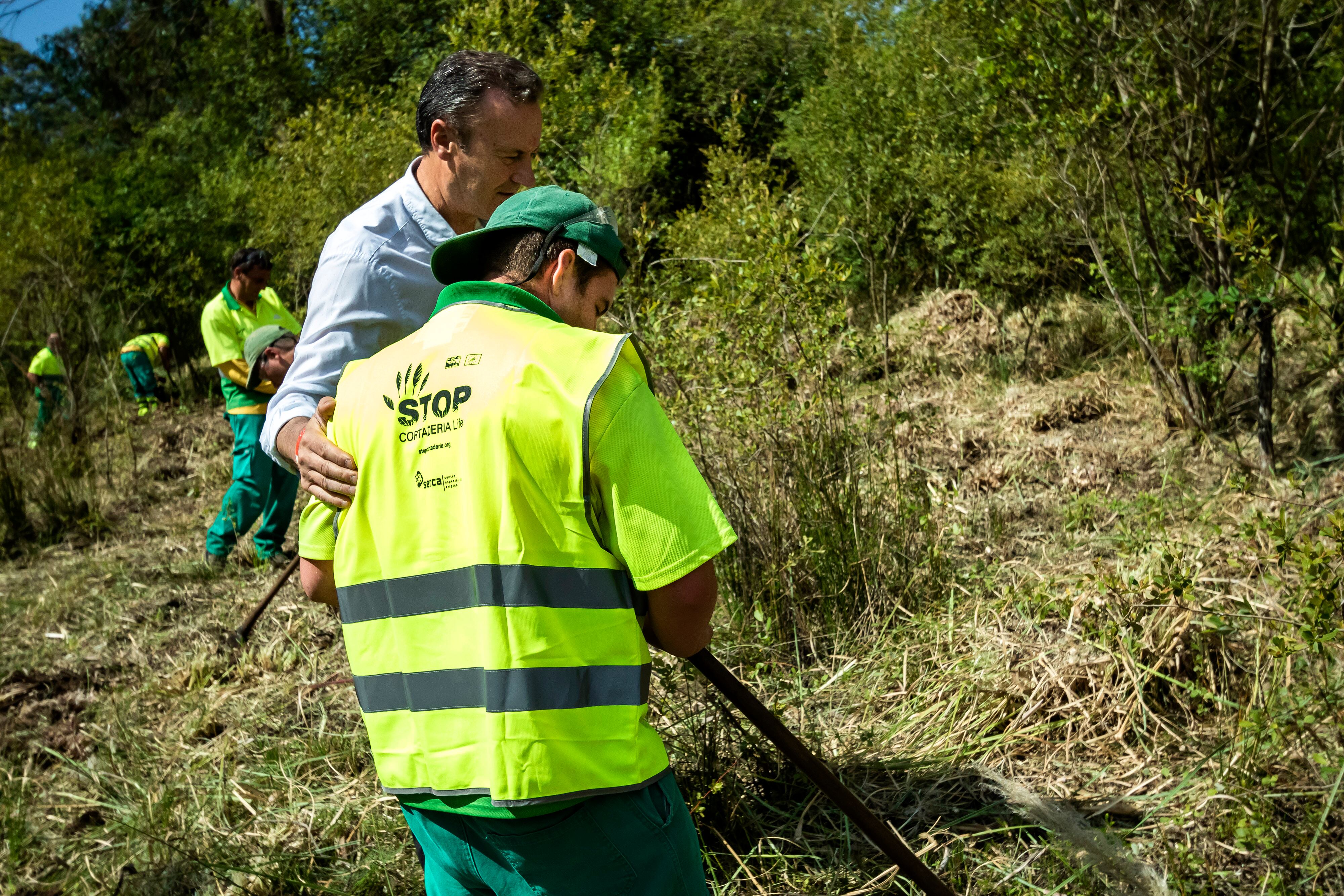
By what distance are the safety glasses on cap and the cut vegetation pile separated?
1718 millimetres

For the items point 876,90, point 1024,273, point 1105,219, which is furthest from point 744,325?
point 876,90

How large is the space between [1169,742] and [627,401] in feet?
7.85

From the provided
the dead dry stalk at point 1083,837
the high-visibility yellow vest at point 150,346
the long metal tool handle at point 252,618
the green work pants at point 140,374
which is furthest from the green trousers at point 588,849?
the high-visibility yellow vest at point 150,346

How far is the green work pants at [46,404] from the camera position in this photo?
9234 millimetres

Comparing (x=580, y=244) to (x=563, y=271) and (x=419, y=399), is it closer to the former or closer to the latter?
(x=563, y=271)

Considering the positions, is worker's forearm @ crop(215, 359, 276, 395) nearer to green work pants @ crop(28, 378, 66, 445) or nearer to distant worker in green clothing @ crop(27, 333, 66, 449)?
distant worker in green clothing @ crop(27, 333, 66, 449)

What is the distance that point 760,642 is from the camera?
372 cm

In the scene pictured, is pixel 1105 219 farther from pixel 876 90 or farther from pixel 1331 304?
pixel 876 90

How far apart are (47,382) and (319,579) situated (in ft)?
39.6

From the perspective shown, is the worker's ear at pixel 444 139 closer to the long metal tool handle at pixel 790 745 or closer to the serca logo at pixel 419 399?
the serca logo at pixel 419 399

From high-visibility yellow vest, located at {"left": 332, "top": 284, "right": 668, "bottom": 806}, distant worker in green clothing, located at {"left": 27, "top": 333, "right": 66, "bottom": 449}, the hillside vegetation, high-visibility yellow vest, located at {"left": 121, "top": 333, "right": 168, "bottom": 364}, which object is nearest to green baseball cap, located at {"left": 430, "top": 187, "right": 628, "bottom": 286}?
high-visibility yellow vest, located at {"left": 332, "top": 284, "right": 668, "bottom": 806}

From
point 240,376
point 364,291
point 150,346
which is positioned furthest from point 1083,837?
point 150,346

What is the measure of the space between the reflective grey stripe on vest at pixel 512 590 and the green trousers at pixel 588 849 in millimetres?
314

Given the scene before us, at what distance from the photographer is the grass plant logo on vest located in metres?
1.60
